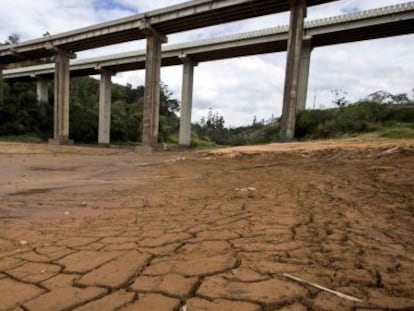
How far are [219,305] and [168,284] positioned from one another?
47cm

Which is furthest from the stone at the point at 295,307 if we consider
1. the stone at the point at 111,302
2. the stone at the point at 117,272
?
the stone at the point at 117,272

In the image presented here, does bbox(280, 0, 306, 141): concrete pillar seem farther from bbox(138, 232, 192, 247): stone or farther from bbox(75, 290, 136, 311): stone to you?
bbox(75, 290, 136, 311): stone

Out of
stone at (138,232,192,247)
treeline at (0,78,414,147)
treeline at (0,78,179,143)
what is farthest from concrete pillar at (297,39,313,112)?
stone at (138,232,192,247)

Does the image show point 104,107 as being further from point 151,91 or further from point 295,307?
point 295,307

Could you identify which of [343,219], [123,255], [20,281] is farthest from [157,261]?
[343,219]

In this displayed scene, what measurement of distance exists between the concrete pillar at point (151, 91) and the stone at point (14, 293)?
24314 mm

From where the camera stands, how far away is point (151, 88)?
2697 centimetres

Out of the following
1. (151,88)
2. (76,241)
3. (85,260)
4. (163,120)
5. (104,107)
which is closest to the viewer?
(85,260)

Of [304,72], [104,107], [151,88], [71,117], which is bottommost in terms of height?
[71,117]

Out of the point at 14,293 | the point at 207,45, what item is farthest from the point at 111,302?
the point at 207,45

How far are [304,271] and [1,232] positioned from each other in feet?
10.9

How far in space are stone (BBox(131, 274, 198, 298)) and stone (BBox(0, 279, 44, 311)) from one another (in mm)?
675

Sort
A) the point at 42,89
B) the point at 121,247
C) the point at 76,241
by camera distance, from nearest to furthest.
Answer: the point at 121,247 → the point at 76,241 → the point at 42,89

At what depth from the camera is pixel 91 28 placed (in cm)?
3017
